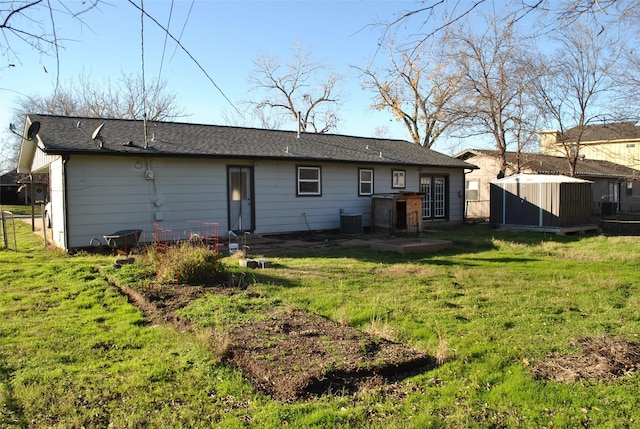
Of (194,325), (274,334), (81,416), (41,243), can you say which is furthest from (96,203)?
(81,416)

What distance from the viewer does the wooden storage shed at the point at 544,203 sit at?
16500mm

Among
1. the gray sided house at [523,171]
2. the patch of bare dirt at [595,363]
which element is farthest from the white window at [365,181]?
the patch of bare dirt at [595,363]

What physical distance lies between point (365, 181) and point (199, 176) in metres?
6.12

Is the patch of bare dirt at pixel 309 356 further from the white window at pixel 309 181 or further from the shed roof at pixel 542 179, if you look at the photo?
the shed roof at pixel 542 179

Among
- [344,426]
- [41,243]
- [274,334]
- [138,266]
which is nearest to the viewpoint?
[344,426]

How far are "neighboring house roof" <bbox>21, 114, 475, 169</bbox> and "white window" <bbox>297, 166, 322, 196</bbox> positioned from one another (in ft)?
1.69

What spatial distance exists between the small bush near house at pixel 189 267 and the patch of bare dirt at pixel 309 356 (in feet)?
5.58

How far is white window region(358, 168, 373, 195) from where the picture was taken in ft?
55.3

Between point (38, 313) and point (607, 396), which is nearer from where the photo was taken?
point (607, 396)

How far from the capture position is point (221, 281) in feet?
25.2

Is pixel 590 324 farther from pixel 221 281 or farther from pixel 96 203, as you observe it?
pixel 96 203

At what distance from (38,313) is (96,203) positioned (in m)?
6.19

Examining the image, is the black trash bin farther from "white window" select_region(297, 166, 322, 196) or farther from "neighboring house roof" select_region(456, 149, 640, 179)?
"white window" select_region(297, 166, 322, 196)

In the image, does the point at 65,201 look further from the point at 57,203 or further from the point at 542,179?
the point at 542,179
